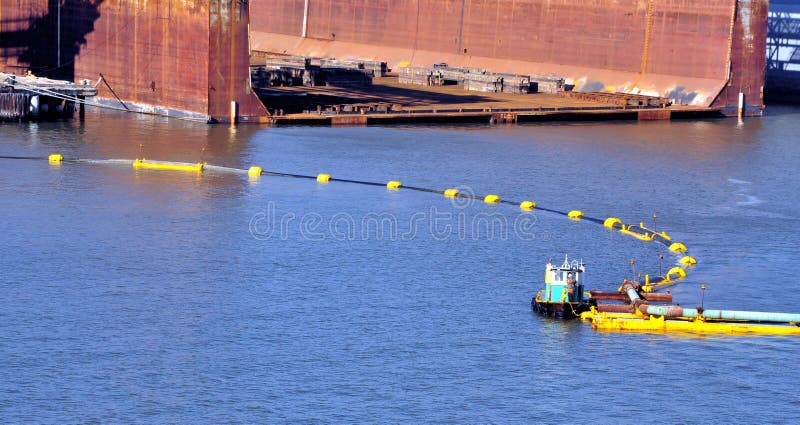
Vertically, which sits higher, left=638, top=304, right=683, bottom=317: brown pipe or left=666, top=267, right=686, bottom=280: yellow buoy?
left=666, top=267, right=686, bottom=280: yellow buoy

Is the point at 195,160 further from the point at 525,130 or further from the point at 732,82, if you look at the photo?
the point at 732,82

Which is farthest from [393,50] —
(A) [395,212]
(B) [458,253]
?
(B) [458,253]

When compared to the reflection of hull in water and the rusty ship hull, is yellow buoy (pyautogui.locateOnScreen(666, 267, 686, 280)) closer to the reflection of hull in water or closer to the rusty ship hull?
the reflection of hull in water

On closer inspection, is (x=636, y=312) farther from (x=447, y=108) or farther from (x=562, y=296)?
(x=447, y=108)

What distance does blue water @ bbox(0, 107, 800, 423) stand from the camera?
26.6m

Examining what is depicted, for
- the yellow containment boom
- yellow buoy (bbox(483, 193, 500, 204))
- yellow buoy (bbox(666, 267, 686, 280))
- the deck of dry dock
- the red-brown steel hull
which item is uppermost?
the red-brown steel hull

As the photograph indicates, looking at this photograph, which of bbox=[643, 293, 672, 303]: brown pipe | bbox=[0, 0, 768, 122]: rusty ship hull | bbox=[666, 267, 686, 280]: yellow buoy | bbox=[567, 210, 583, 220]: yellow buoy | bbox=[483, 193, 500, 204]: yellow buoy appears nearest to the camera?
bbox=[643, 293, 672, 303]: brown pipe

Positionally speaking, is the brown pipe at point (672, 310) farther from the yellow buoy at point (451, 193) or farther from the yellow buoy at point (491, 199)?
the yellow buoy at point (451, 193)

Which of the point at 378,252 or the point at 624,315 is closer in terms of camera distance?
the point at 624,315

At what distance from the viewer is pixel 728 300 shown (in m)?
33.1

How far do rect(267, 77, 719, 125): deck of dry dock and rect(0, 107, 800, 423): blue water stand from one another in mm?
6180

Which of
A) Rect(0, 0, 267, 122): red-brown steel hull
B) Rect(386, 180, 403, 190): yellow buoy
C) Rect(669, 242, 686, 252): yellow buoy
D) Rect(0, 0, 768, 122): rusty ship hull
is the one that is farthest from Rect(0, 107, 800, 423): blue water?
Rect(0, 0, 768, 122): rusty ship hull

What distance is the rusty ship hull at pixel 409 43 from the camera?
59.9m

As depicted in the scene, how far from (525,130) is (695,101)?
474 inches
